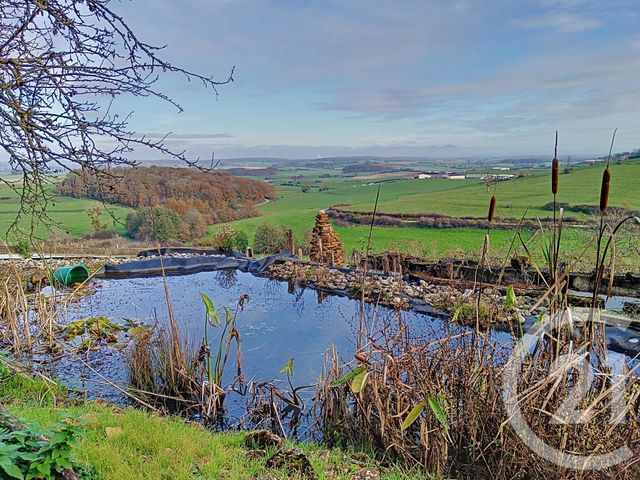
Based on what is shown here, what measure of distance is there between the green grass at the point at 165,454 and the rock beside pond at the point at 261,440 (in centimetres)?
5

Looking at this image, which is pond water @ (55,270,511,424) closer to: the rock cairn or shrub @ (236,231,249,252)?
the rock cairn

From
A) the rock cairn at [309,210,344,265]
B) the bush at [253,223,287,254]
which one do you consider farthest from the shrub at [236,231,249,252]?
the rock cairn at [309,210,344,265]

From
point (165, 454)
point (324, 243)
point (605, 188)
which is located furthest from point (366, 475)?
point (324, 243)

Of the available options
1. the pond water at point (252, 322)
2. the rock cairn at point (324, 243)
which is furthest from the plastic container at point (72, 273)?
the rock cairn at point (324, 243)

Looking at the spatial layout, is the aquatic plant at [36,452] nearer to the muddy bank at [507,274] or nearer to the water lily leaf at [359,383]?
the water lily leaf at [359,383]

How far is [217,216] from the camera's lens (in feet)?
60.5

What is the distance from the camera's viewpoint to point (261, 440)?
9.21 feet

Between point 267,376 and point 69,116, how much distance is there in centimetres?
308

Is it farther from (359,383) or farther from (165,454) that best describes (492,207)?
(165,454)

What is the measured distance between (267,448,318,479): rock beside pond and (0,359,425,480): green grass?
0.04m

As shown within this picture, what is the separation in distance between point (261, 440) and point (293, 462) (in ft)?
1.49

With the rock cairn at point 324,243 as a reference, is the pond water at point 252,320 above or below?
below

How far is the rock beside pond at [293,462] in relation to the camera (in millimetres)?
2354

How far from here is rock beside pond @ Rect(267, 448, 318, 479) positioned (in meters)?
2.35
